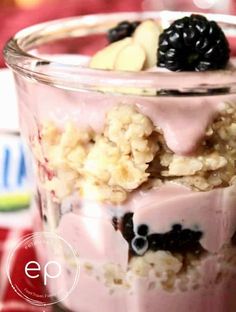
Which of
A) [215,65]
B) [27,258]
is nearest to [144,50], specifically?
[215,65]

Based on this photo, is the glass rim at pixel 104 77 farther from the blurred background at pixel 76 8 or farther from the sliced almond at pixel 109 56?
the blurred background at pixel 76 8

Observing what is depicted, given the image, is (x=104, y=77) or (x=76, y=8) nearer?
(x=104, y=77)

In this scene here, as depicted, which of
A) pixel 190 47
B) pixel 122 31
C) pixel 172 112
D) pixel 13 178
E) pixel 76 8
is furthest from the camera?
pixel 76 8

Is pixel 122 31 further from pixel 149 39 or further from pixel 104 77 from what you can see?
pixel 104 77

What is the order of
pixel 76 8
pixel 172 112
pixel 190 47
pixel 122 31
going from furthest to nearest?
pixel 76 8, pixel 122 31, pixel 190 47, pixel 172 112

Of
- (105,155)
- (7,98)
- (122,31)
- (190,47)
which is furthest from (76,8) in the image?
(105,155)

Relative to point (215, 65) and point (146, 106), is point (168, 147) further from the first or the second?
point (215, 65)

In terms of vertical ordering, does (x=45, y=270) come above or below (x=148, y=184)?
below

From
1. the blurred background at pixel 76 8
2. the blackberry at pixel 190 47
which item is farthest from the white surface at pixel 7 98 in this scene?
the blurred background at pixel 76 8

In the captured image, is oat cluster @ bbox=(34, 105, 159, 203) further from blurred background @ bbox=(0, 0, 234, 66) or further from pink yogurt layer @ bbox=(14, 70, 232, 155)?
blurred background @ bbox=(0, 0, 234, 66)
